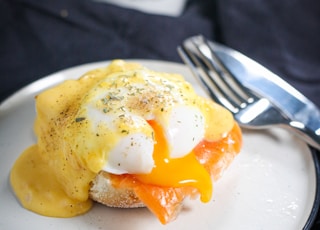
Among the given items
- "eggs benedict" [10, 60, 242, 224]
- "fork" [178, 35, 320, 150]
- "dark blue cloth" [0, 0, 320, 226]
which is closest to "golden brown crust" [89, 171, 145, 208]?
"eggs benedict" [10, 60, 242, 224]

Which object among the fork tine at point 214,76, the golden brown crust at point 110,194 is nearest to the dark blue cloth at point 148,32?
the fork tine at point 214,76

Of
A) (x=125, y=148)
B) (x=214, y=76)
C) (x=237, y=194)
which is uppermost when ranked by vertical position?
(x=125, y=148)

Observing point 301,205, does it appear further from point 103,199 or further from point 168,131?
point 103,199

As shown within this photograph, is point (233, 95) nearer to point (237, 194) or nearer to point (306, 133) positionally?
point (306, 133)

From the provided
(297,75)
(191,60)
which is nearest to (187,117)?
(191,60)

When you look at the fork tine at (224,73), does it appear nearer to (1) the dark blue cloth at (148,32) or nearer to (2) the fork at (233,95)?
(2) the fork at (233,95)

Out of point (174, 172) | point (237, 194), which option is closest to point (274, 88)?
point (237, 194)

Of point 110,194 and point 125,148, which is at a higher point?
point 125,148
